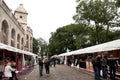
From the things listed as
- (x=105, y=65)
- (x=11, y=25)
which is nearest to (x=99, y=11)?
(x=11, y=25)

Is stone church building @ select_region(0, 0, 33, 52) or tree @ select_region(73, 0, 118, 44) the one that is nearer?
stone church building @ select_region(0, 0, 33, 52)

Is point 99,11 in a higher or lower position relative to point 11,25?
higher

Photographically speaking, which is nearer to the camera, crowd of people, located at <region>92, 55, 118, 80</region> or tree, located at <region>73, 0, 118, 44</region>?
crowd of people, located at <region>92, 55, 118, 80</region>

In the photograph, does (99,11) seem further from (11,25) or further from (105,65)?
(105,65)

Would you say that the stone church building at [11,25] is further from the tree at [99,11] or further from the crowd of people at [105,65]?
the crowd of people at [105,65]

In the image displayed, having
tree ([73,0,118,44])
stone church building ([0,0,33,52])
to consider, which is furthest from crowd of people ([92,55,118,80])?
tree ([73,0,118,44])

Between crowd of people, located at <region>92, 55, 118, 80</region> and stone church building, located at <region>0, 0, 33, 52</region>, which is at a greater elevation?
stone church building, located at <region>0, 0, 33, 52</region>

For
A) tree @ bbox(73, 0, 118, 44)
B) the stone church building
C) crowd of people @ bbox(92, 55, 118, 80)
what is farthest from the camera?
tree @ bbox(73, 0, 118, 44)

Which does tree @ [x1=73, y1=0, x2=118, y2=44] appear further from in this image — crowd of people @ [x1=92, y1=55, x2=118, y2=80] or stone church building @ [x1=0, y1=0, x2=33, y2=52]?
crowd of people @ [x1=92, y1=55, x2=118, y2=80]

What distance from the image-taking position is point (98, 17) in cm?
4112

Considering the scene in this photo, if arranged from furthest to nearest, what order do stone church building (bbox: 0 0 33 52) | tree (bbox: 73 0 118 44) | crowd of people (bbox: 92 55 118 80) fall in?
tree (bbox: 73 0 118 44), stone church building (bbox: 0 0 33 52), crowd of people (bbox: 92 55 118 80)

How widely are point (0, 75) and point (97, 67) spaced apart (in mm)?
7329

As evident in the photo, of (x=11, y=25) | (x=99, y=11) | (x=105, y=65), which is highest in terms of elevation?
(x=99, y=11)

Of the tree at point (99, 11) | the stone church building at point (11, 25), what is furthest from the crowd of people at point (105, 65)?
the tree at point (99, 11)
